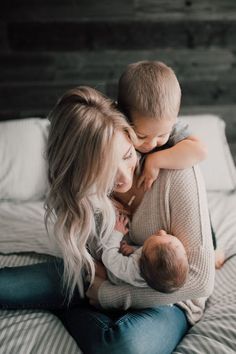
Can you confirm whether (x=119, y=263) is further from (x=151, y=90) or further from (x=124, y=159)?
(x=151, y=90)

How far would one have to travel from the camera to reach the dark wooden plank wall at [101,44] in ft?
6.81

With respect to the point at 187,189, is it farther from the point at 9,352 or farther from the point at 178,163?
the point at 9,352

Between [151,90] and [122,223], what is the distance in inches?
16.3

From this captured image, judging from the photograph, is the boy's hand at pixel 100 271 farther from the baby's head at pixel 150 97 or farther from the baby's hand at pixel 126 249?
the baby's head at pixel 150 97

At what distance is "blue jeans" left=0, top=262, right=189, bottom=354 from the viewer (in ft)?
3.64

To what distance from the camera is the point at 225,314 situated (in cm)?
121

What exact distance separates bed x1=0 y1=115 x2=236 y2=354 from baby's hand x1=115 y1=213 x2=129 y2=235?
0.26 m

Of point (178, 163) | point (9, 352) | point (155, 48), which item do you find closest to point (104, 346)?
point (9, 352)

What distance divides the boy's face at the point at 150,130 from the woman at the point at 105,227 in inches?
1.1

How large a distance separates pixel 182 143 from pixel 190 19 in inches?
47.5

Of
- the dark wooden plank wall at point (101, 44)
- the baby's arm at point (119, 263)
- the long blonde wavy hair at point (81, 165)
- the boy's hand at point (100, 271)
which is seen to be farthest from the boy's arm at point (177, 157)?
the dark wooden plank wall at point (101, 44)

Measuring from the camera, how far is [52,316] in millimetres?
1271

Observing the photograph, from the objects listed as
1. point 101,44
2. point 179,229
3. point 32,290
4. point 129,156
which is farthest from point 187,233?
point 101,44

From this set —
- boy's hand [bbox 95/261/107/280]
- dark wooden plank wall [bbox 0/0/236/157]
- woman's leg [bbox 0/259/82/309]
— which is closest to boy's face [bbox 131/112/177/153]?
boy's hand [bbox 95/261/107/280]
